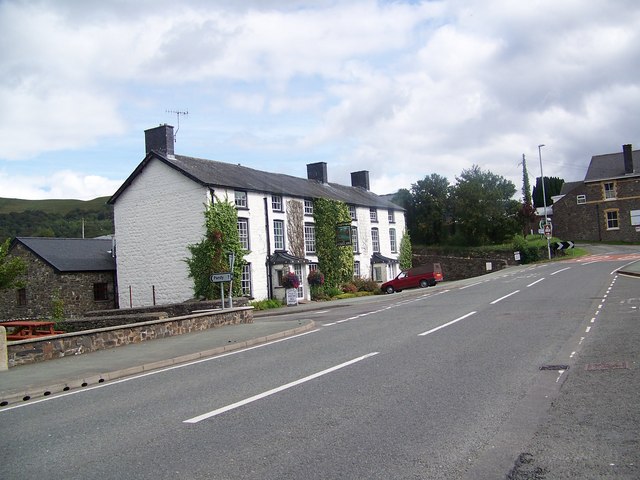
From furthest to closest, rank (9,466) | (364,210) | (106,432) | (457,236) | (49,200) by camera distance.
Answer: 1. (49,200)
2. (457,236)
3. (364,210)
4. (106,432)
5. (9,466)

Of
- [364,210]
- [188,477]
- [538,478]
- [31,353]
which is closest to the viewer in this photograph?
[538,478]

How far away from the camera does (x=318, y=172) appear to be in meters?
51.0

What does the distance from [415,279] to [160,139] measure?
2070 centimetres

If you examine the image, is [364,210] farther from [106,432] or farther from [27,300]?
[106,432]

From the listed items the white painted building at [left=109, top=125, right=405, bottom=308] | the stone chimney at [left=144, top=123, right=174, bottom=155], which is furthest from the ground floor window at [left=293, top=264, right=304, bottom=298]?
the stone chimney at [left=144, top=123, right=174, bottom=155]

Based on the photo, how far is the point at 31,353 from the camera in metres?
14.3

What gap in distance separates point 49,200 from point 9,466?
192 metres

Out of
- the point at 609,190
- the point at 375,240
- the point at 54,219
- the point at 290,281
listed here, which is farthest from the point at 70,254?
the point at 54,219

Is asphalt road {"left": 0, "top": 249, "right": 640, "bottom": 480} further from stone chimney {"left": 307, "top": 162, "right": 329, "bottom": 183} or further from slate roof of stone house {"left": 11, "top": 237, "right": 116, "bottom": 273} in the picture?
stone chimney {"left": 307, "top": 162, "right": 329, "bottom": 183}

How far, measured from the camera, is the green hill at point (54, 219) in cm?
10324

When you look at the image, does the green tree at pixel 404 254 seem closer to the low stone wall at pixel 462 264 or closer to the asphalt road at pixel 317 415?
the low stone wall at pixel 462 264

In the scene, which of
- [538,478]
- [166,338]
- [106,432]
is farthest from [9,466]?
[166,338]

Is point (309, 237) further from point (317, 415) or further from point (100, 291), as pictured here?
point (317, 415)

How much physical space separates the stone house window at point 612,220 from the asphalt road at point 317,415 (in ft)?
216
